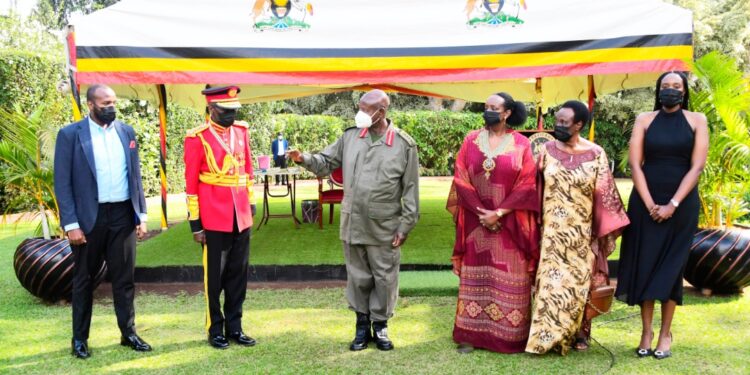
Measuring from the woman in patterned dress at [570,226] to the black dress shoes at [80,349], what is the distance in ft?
10.1

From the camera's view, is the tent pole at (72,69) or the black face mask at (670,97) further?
the tent pole at (72,69)

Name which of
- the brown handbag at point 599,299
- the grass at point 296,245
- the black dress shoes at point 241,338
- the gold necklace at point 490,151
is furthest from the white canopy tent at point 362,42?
the black dress shoes at point 241,338

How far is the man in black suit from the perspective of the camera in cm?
395

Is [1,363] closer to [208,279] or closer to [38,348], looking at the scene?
[38,348]

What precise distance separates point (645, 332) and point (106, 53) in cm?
517

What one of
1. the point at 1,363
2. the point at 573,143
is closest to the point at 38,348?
the point at 1,363

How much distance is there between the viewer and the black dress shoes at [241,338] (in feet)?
14.2

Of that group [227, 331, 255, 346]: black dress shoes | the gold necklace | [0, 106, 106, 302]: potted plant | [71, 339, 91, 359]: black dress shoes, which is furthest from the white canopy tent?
[71, 339, 91, 359]: black dress shoes

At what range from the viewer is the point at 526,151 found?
157 inches

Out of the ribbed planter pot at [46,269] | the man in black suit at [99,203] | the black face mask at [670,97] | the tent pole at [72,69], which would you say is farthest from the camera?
the tent pole at [72,69]

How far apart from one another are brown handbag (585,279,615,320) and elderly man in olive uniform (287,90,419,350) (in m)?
1.31

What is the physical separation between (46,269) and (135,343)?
1615mm

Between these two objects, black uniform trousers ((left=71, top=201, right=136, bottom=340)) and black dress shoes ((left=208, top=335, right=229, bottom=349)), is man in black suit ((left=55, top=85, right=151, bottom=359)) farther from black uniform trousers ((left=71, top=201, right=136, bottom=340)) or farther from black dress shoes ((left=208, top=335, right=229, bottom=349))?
black dress shoes ((left=208, top=335, right=229, bottom=349))

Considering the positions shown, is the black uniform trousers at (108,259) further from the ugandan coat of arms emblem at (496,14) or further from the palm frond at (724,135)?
the palm frond at (724,135)
